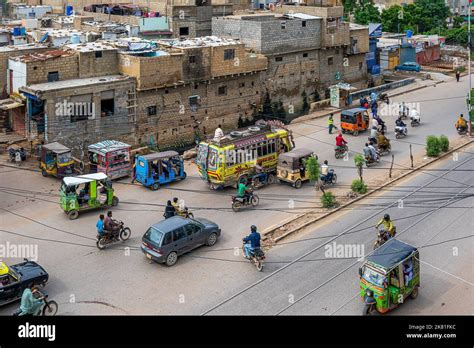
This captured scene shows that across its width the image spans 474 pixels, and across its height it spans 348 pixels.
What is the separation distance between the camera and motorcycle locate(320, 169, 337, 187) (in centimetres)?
2861

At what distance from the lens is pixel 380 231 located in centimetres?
2145

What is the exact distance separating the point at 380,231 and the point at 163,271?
7.49 m

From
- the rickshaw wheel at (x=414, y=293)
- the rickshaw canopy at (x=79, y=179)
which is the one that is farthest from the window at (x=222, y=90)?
the rickshaw wheel at (x=414, y=293)

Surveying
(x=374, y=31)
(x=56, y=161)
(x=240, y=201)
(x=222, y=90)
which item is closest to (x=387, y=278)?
(x=240, y=201)

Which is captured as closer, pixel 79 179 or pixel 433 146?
pixel 79 179

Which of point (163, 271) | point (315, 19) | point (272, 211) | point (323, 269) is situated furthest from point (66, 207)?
point (315, 19)

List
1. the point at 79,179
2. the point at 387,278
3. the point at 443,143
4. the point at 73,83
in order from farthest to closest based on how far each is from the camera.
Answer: the point at 73,83
the point at 443,143
the point at 79,179
the point at 387,278

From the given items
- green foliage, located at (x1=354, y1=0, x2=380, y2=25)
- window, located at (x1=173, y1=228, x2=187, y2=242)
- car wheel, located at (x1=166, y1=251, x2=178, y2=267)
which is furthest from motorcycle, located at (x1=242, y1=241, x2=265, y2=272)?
green foliage, located at (x1=354, y1=0, x2=380, y2=25)

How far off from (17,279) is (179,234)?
536 centimetres

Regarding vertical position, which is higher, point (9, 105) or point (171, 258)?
point (9, 105)

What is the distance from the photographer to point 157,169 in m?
28.8

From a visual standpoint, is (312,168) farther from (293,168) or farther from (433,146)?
(433,146)

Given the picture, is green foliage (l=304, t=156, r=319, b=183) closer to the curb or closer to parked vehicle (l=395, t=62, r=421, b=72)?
the curb

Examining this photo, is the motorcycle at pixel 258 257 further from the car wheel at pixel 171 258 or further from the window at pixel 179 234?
the car wheel at pixel 171 258
